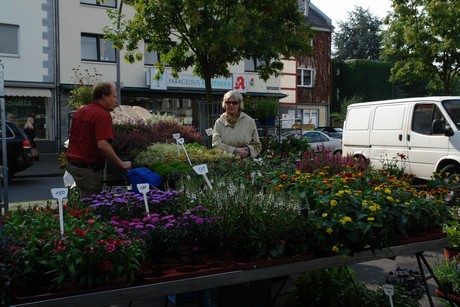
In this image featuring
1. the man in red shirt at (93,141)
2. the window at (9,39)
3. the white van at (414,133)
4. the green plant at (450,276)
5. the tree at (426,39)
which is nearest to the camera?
the green plant at (450,276)

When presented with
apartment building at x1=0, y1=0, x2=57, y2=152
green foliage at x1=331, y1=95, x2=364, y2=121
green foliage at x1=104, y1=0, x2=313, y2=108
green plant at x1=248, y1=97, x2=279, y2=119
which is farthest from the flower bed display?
green foliage at x1=331, y1=95, x2=364, y2=121

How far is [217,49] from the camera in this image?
10305 millimetres

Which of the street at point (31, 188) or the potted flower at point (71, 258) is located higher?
the potted flower at point (71, 258)

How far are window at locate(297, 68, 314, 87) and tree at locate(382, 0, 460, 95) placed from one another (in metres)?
16.3

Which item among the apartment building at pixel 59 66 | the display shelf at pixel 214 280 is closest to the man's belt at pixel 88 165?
the display shelf at pixel 214 280

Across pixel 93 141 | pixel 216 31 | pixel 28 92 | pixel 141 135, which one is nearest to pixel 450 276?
pixel 93 141

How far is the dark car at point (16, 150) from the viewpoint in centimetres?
1219

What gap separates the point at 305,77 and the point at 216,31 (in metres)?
25.9

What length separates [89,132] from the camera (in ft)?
13.9

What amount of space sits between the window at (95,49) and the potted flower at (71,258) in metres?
20.6

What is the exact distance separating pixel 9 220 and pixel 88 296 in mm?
885

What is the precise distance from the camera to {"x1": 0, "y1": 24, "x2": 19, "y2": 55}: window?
19766 millimetres

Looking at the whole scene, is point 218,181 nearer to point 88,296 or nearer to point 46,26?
point 88,296

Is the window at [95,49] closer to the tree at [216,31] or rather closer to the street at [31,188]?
the street at [31,188]
